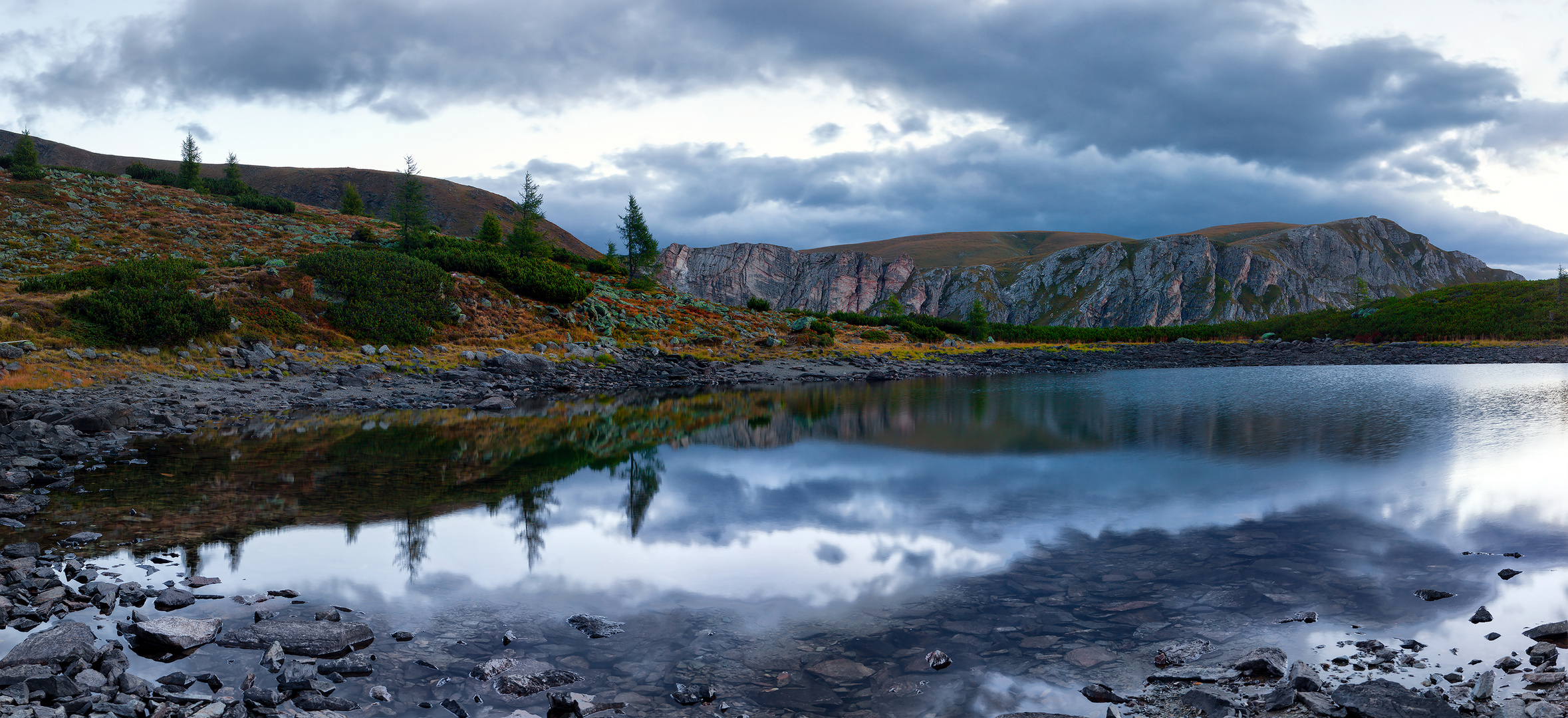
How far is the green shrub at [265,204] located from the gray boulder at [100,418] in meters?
47.7

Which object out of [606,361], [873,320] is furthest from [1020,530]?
[873,320]

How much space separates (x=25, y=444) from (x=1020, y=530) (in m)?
19.6

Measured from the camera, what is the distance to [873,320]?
76.9m

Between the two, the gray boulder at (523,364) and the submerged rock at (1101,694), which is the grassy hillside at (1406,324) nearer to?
the gray boulder at (523,364)

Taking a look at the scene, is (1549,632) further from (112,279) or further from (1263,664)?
(112,279)

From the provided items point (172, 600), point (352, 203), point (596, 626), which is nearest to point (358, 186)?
point (352, 203)

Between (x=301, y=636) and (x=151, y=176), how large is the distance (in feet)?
259

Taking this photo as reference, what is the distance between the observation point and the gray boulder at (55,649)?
5.31 metres

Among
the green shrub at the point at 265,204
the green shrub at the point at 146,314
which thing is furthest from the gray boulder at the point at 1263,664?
the green shrub at the point at 265,204

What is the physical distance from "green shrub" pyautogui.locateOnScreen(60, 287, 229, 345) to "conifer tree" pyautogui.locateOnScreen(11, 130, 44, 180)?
3770 centimetres

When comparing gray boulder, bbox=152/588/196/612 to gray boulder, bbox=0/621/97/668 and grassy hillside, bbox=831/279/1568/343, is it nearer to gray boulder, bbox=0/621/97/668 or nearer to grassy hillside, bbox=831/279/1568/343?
gray boulder, bbox=0/621/97/668

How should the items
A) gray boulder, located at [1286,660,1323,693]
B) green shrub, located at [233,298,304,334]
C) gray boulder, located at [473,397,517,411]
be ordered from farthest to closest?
green shrub, located at [233,298,304,334] → gray boulder, located at [473,397,517,411] → gray boulder, located at [1286,660,1323,693]

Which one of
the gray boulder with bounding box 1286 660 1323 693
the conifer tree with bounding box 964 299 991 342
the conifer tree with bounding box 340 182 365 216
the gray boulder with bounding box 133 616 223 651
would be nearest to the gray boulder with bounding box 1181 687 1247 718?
→ the gray boulder with bounding box 1286 660 1323 693

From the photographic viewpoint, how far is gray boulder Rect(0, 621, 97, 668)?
531 centimetres
